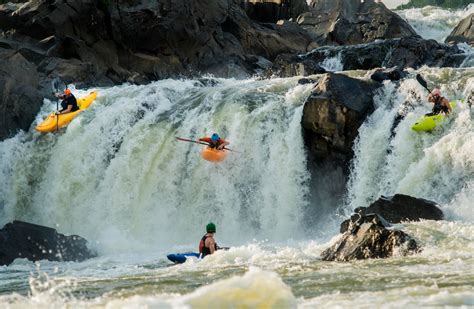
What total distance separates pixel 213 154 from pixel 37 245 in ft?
16.1

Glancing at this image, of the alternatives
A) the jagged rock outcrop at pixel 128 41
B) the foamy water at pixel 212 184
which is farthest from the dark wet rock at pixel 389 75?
→ the jagged rock outcrop at pixel 128 41

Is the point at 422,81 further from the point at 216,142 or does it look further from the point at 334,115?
the point at 216,142

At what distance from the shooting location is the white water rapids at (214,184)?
12.5 m

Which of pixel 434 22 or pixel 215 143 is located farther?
pixel 434 22

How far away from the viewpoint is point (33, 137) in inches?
901

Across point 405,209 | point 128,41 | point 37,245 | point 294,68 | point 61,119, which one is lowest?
point 405,209

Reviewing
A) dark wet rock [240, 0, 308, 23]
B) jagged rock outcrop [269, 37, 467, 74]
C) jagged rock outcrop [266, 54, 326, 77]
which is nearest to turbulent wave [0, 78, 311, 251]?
jagged rock outcrop [266, 54, 326, 77]

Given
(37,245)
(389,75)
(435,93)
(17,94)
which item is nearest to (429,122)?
(435,93)

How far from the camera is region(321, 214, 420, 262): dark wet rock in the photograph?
1207cm

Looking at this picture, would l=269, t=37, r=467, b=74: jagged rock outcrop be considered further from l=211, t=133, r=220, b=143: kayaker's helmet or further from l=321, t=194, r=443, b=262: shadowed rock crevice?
l=321, t=194, r=443, b=262: shadowed rock crevice

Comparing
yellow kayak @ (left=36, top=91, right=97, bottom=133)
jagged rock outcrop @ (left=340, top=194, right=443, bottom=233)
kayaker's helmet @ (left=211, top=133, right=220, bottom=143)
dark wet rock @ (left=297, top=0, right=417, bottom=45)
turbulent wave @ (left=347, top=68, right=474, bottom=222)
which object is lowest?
jagged rock outcrop @ (left=340, top=194, right=443, bottom=233)

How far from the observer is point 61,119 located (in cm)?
2150

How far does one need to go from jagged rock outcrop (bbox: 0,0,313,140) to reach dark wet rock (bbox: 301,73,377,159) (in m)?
12.0

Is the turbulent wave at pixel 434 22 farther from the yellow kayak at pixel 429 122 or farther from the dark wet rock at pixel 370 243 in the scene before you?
the dark wet rock at pixel 370 243
